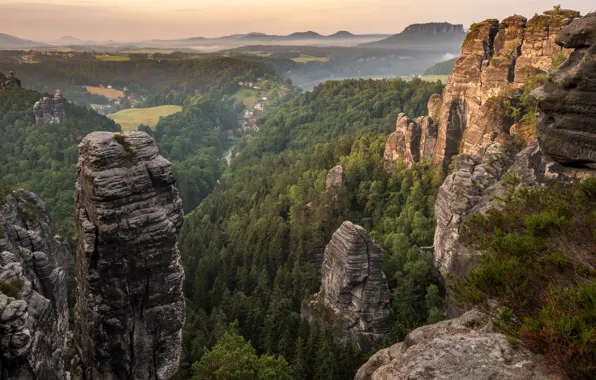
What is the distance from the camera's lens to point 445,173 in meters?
56.5

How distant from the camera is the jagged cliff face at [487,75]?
4903cm

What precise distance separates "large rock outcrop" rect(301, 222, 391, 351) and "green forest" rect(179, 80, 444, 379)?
147cm

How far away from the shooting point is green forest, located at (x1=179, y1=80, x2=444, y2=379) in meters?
38.9

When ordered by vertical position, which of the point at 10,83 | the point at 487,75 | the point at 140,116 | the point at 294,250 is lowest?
the point at 294,250

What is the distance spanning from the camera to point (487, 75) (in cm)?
5344

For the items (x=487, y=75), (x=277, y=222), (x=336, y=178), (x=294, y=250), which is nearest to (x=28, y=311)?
(x=294, y=250)

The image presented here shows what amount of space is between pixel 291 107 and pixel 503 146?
121450 mm

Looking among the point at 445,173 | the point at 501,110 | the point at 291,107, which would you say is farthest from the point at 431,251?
the point at 291,107

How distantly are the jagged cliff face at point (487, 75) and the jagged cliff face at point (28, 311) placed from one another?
3994 centimetres

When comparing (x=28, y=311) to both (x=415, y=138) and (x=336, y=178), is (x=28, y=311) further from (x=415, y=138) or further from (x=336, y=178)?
(x=415, y=138)

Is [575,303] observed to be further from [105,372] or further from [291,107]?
[291,107]

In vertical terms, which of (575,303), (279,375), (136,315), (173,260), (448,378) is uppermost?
(575,303)

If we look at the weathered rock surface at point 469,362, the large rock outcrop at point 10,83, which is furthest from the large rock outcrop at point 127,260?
A: the large rock outcrop at point 10,83

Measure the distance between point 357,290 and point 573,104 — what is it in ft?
87.8
